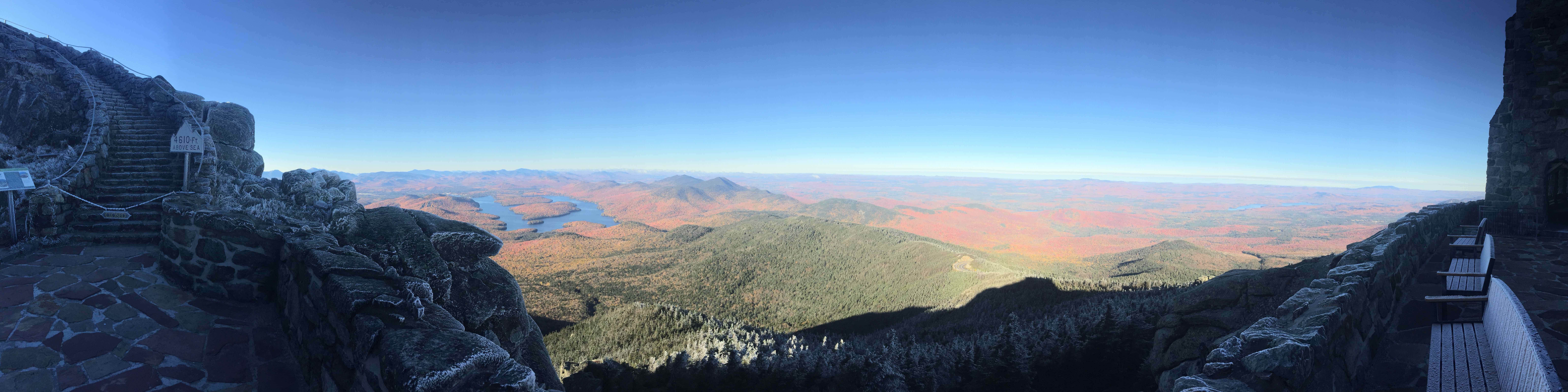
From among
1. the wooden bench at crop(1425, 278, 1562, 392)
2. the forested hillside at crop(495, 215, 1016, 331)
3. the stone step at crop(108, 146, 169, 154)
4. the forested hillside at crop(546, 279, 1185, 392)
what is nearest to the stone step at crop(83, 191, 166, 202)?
the stone step at crop(108, 146, 169, 154)

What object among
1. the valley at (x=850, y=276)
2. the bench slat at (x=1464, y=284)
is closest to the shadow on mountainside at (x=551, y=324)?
the valley at (x=850, y=276)

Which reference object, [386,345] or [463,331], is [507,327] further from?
[386,345]

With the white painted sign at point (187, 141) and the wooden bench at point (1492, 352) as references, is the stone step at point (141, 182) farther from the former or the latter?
the wooden bench at point (1492, 352)

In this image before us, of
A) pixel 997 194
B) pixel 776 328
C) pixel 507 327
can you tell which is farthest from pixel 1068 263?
pixel 997 194

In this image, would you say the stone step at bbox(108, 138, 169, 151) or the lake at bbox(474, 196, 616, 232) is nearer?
the stone step at bbox(108, 138, 169, 151)

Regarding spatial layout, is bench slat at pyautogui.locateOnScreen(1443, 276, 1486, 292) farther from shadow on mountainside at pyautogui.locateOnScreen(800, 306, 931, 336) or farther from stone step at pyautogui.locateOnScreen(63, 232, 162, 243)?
stone step at pyautogui.locateOnScreen(63, 232, 162, 243)

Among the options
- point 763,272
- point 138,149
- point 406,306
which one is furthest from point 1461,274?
point 763,272
